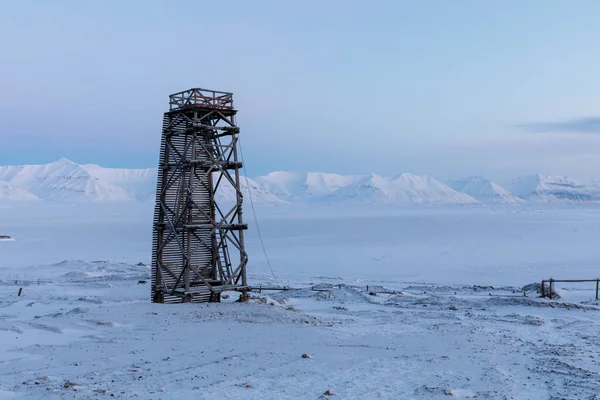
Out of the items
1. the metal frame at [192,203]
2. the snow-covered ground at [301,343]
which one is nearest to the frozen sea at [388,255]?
the snow-covered ground at [301,343]

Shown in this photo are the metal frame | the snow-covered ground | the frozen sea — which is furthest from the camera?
the frozen sea

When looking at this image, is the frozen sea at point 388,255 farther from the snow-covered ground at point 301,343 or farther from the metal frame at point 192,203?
the metal frame at point 192,203

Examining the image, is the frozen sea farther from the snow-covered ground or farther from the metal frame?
the metal frame

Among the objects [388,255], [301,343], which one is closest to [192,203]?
[301,343]

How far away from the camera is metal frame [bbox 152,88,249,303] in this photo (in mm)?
22594

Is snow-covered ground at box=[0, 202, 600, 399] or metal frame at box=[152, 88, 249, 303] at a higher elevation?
metal frame at box=[152, 88, 249, 303]

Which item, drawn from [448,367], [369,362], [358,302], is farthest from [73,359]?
[358,302]

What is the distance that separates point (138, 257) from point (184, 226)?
25.9 metres

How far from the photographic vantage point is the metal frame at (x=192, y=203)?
22594mm

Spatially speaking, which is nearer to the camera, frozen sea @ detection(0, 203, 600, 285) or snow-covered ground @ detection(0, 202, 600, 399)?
snow-covered ground @ detection(0, 202, 600, 399)

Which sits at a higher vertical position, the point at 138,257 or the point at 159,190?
the point at 159,190

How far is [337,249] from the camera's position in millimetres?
52750

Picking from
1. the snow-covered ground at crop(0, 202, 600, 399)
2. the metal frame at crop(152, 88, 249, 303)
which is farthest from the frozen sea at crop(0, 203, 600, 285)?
the metal frame at crop(152, 88, 249, 303)

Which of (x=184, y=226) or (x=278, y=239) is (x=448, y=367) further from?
(x=278, y=239)
